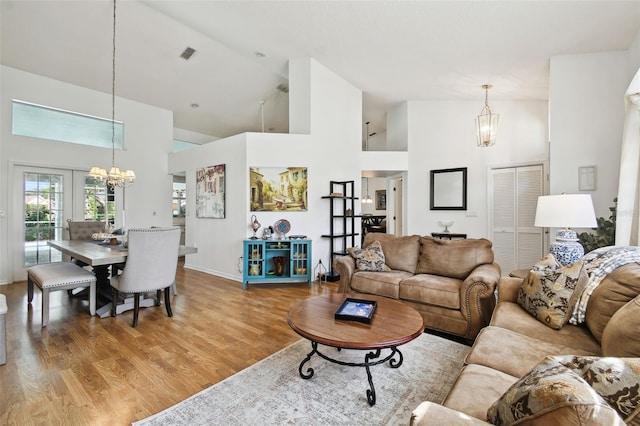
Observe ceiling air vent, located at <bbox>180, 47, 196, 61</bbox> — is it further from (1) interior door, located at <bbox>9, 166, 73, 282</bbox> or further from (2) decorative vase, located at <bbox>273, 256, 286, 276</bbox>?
(2) decorative vase, located at <bbox>273, 256, 286, 276</bbox>

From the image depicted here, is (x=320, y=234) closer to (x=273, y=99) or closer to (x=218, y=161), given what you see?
(x=218, y=161)

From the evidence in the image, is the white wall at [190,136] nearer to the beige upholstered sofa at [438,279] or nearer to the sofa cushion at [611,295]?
the beige upholstered sofa at [438,279]

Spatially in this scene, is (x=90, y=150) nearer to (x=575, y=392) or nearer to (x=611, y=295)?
(x=575, y=392)

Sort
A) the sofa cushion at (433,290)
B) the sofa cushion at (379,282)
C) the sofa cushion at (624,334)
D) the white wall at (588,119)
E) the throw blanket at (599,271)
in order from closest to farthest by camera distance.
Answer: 1. the sofa cushion at (624,334)
2. the throw blanket at (599,271)
3. the sofa cushion at (433,290)
4. the sofa cushion at (379,282)
5. the white wall at (588,119)

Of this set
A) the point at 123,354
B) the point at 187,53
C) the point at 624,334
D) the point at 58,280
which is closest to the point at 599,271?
the point at 624,334

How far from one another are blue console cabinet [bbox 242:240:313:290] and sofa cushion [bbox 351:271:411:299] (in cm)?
142

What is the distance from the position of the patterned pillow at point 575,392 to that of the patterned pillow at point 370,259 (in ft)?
8.51

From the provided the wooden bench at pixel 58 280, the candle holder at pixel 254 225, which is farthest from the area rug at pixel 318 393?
the candle holder at pixel 254 225

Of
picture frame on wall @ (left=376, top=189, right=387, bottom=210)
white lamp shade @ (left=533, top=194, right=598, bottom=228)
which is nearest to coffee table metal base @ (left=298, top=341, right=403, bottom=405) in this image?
white lamp shade @ (left=533, top=194, right=598, bottom=228)

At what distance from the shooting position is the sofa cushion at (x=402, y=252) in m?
3.55

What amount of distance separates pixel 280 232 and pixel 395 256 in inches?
80.7

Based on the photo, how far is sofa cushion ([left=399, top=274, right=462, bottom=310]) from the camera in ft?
8.99

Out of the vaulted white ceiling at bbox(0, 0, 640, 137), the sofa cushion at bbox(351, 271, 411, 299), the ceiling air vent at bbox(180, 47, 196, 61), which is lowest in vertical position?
the sofa cushion at bbox(351, 271, 411, 299)

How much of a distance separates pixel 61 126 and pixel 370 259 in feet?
20.3
